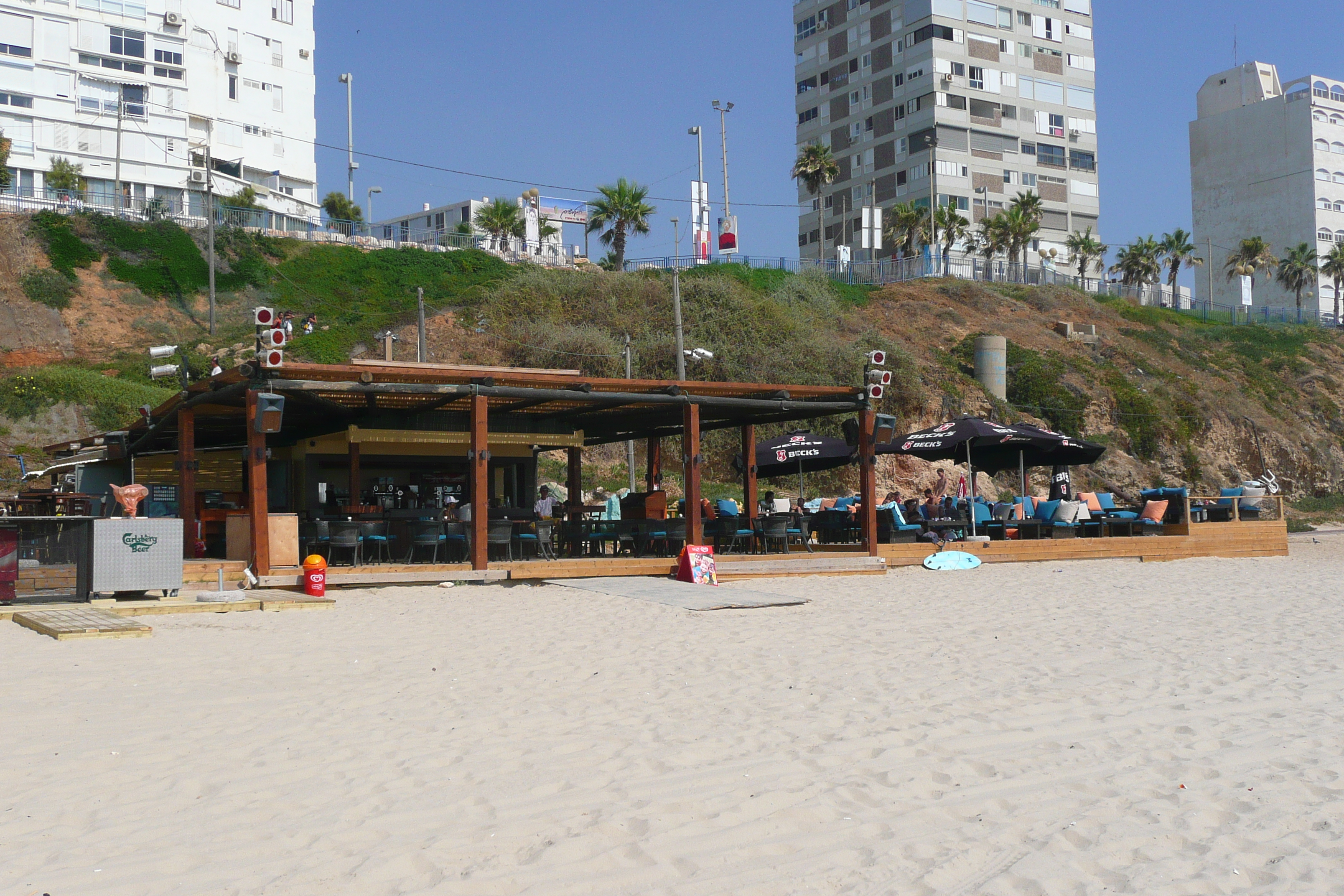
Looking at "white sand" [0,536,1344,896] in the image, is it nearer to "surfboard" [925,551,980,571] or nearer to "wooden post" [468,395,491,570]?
"wooden post" [468,395,491,570]

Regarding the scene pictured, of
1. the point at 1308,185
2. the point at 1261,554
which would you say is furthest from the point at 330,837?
the point at 1308,185

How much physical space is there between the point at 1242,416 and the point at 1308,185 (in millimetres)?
40663

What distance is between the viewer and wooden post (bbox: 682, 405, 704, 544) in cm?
1642

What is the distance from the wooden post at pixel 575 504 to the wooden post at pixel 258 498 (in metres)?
5.06

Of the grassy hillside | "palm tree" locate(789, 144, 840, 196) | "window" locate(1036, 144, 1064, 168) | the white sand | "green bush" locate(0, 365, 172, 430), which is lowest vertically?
the white sand

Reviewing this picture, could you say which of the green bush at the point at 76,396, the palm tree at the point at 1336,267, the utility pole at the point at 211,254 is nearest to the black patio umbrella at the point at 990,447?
the green bush at the point at 76,396

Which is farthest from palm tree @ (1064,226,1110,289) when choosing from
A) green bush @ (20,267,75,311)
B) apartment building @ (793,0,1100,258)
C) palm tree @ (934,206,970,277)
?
green bush @ (20,267,75,311)

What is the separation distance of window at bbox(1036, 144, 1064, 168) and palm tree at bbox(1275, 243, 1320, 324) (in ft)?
50.0

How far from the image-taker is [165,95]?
2334 inches

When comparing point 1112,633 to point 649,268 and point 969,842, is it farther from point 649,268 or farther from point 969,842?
point 649,268

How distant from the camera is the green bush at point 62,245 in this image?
41219 millimetres

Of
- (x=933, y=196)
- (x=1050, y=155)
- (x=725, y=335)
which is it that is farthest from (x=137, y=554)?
(x=1050, y=155)

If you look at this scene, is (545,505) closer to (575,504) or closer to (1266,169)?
(575,504)

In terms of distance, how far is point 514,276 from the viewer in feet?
150
